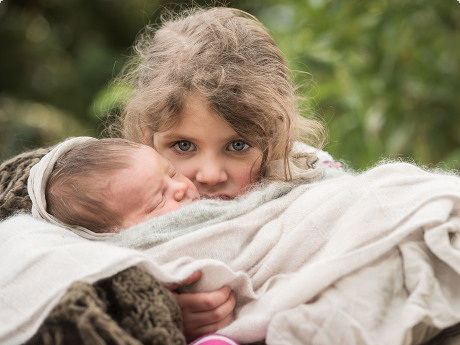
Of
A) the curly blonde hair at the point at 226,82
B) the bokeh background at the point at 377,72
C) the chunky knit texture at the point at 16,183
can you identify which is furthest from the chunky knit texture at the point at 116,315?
the bokeh background at the point at 377,72

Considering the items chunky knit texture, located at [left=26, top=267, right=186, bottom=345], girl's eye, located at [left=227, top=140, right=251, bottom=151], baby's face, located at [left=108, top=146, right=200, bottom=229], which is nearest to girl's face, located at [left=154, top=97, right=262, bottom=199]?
girl's eye, located at [left=227, top=140, right=251, bottom=151]

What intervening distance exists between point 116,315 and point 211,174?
502 mm

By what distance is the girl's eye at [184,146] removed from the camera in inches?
54.0

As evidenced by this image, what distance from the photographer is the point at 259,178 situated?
1.39 m

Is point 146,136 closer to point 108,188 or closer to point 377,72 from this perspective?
point 108,188

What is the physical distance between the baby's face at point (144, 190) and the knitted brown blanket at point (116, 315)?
255 mm

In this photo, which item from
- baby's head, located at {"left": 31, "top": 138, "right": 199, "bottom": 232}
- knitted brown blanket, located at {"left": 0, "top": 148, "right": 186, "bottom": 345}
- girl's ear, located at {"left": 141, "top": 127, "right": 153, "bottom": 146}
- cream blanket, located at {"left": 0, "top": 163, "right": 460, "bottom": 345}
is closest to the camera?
knitted brown blanket, located at {"left": 0, "top": 148, "right": 186, "bottom": 345}

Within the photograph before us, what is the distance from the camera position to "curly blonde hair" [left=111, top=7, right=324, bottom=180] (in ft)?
4.36

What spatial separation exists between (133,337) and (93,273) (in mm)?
105

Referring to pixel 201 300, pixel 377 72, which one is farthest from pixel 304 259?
pixel 377 72

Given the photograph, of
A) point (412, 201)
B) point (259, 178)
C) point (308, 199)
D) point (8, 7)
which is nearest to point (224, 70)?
point (259, 178)

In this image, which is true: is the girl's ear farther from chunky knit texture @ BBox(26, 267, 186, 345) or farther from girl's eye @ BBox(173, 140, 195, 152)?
chunky knit texture @ BBox(26, 267, 186, 345)

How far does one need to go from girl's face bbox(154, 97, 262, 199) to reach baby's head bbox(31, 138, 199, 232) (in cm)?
14

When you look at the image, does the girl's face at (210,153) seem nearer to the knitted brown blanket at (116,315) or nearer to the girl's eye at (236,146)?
the girl's eye at (236,146)
